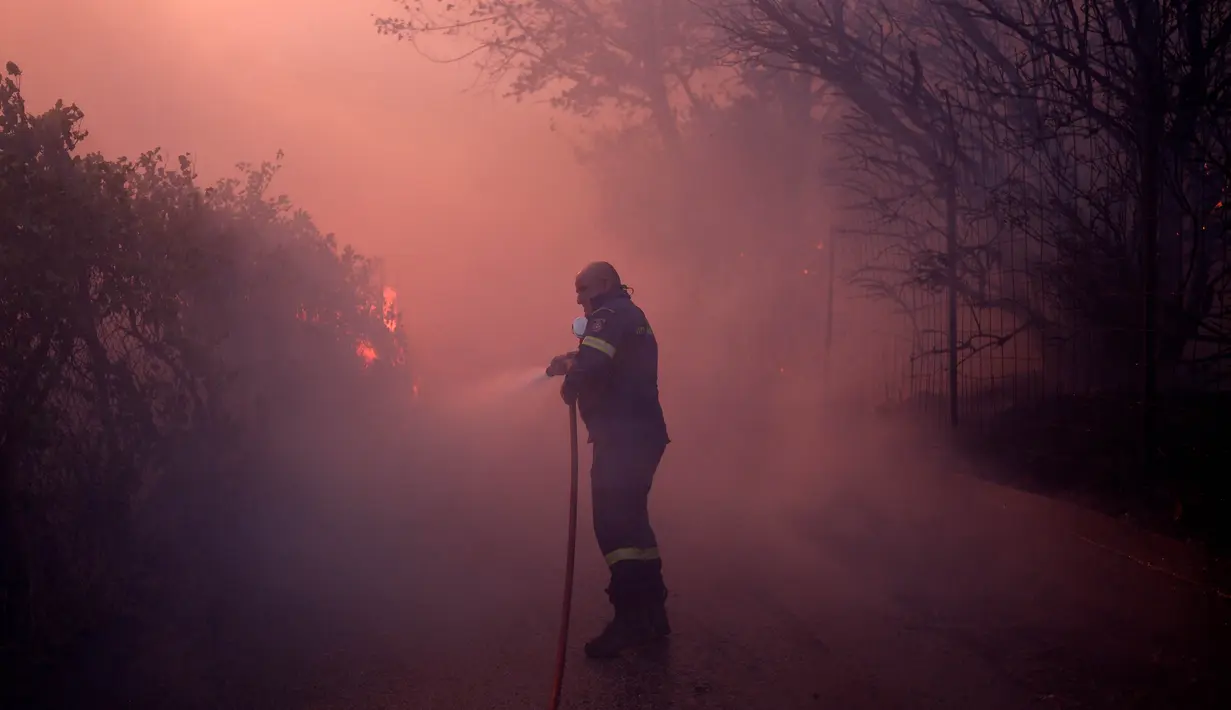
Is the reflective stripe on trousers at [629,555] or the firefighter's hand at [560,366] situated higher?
the firefighter's hand at [560,366]

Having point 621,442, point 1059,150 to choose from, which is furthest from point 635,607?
point 1059,150

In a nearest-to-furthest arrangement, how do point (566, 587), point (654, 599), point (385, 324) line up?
point (566, 587), point (654, 599), point (385, 324)

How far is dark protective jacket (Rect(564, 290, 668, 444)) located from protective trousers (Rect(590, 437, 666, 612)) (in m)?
0.08

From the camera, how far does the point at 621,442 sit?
5.22 meters

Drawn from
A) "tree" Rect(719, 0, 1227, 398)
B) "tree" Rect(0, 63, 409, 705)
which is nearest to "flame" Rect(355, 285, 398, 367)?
"tree" Rect(0, 63, 409, 705)

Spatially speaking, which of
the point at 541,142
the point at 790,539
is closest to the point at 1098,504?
the point at 790,539

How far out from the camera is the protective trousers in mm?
5086

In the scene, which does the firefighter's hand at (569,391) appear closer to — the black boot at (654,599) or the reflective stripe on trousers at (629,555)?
the reflective stripe on trousers at (629,555)

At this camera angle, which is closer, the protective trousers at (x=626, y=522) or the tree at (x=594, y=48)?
the protective trousers at (x=626, y=522)

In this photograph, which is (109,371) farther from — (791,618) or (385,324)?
(385,324)

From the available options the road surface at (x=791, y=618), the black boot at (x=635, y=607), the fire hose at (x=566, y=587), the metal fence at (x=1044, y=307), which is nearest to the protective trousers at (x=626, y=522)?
the black boot at (x=635, y=607)

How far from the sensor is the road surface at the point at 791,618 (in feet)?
14.2

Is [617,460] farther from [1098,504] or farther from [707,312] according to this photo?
[707,312]

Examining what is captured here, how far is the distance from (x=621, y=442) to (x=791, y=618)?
4.08 ft
